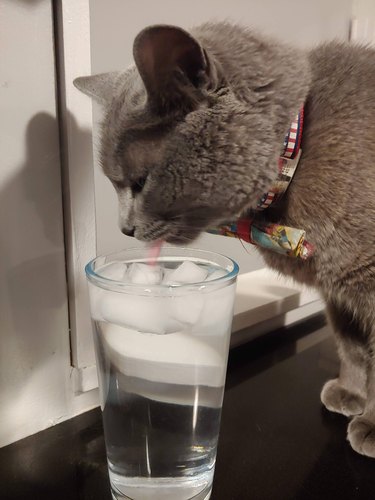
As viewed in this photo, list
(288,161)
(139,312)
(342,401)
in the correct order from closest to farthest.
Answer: (139,312)
(288,161)
(342,401)

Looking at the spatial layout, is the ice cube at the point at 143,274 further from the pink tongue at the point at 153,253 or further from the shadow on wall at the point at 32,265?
the shadow on wall at the point at 32,265

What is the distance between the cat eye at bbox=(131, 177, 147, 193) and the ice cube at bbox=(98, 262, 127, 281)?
0.11 meters

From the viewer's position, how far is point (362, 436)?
2.35 feet

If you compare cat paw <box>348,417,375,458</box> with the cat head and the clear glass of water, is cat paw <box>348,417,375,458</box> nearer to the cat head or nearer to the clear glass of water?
the clear glass of water

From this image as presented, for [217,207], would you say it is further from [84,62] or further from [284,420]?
[284,420]

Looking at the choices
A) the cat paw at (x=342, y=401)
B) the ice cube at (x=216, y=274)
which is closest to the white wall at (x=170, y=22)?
the ice cube at (x=216, y=274)

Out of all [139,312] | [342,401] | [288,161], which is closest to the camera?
[139,312]

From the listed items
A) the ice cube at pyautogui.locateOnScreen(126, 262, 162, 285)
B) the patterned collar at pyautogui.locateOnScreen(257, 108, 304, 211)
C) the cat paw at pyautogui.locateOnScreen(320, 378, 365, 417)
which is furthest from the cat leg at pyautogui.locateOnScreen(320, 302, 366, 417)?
the ice cube at pyautogui.locateOnScreen(126, 262, 162, 285)

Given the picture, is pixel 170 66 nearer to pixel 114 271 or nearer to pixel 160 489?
pixel 114 271

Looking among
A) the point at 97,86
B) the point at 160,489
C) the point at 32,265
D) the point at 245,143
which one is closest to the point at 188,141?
the point at 245,143

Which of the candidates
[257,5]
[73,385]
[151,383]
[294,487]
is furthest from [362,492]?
[257,5]

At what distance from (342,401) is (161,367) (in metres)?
0.43

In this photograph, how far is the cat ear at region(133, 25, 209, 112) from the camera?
490 mm

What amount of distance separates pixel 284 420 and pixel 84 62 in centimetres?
63
